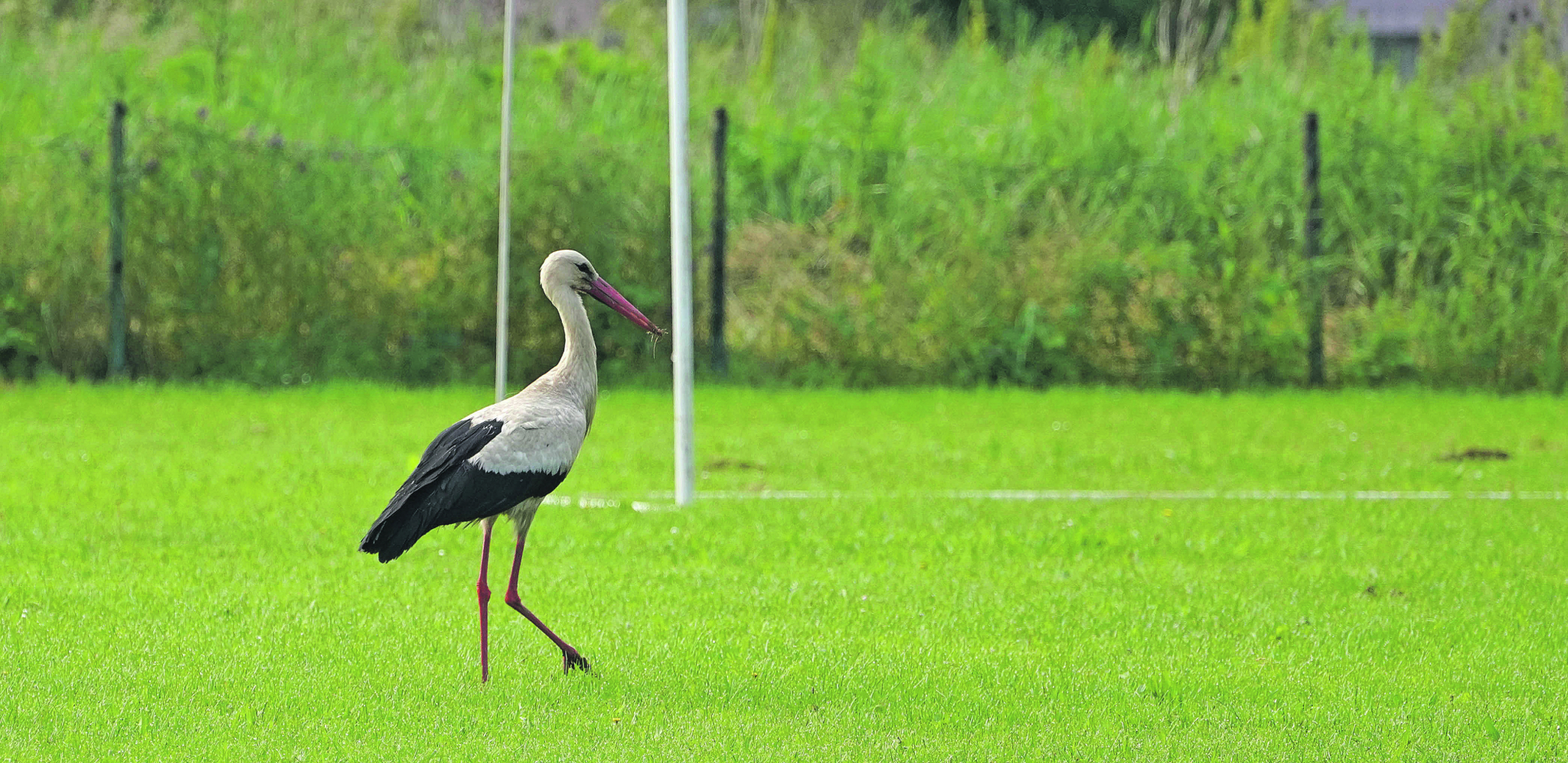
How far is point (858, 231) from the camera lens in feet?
52.1

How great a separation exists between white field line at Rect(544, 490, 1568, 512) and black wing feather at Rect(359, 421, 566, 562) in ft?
12.7

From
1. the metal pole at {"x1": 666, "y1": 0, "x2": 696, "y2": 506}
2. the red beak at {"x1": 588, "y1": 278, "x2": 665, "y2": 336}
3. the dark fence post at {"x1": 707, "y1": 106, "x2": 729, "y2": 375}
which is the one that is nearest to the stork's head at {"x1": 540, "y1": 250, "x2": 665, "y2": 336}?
the red beak at {"x1": 588, "y1": 278, "x2": 665, "y2": 336}

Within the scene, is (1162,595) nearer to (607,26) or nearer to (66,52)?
(66,52)

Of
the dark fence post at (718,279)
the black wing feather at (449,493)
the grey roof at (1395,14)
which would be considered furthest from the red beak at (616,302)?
the grey roof at (1395,14)

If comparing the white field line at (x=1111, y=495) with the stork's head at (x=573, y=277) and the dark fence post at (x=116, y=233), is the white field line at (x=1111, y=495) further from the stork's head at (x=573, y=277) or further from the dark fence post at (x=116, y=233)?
the dark fence post at (x=116, y=233)

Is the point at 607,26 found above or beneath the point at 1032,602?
above

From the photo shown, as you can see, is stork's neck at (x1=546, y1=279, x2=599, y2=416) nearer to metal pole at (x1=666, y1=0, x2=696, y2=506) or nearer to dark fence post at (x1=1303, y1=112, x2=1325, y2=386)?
metal pole at (x1=666, y1=0, x2=696, y2=506)

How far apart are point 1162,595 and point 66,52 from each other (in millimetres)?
15043

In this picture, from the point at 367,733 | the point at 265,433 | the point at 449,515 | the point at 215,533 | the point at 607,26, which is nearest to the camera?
the point at 367,733

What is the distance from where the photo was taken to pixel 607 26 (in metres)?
23.5

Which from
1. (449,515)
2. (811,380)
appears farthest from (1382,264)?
(449,515)

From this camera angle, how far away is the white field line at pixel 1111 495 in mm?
9688

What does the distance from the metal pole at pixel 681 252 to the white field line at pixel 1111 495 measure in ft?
1.15

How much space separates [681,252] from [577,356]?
3.38 metres
